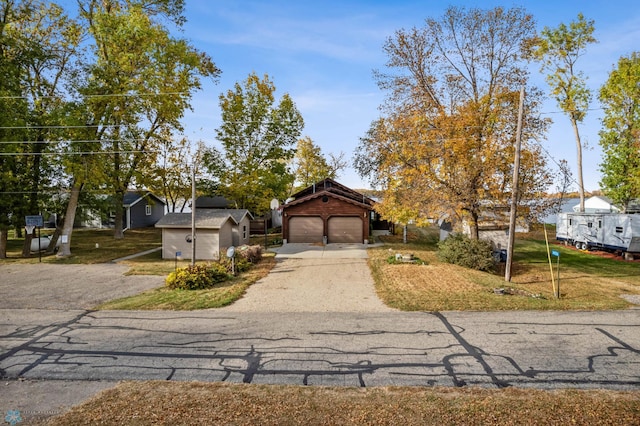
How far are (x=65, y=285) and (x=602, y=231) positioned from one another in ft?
111

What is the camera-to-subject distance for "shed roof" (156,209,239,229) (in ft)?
77.8

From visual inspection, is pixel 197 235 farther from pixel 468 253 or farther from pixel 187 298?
pixel 468 253

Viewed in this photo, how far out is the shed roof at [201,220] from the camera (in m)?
23.7

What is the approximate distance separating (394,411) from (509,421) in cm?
165

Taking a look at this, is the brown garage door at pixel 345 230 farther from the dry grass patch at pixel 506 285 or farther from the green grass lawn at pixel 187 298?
the green grass lawn at pixel 187 298

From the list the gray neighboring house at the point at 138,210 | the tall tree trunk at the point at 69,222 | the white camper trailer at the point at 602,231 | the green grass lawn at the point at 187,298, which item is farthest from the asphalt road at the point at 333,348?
the gray neighboring house at the point at 138,210

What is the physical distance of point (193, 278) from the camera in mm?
15461

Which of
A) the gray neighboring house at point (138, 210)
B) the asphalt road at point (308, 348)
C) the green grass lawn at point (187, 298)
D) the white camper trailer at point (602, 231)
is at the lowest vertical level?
the asphalt road at point (308, 348)

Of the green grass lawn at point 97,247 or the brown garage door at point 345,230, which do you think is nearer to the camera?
the green grass lawn at point 97,247

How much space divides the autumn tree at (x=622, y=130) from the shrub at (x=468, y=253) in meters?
15.6

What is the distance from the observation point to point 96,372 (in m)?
7.64

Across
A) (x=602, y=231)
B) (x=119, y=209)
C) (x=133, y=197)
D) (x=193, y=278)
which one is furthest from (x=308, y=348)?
(x=133, y=197)

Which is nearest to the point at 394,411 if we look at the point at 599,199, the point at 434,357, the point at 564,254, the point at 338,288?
the point at 434,357

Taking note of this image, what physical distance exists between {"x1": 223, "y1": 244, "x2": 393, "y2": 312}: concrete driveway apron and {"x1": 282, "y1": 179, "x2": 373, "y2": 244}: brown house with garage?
5026 mm
